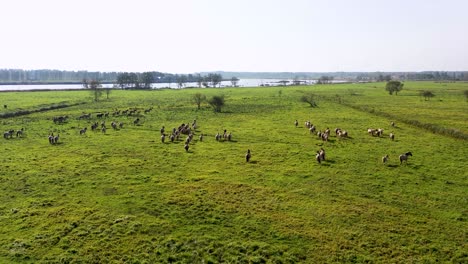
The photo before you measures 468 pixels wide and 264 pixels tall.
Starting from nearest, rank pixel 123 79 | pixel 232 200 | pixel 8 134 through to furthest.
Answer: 1. pixel 232 200
2. pixel 8 134
3. pixel 123 79

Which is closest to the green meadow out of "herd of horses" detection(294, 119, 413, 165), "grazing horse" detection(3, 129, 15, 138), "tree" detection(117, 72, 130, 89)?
"herd of horses" detection(294, 119, 413, 165)

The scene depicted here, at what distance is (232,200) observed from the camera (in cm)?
2316

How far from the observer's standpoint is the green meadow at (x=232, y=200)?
1752 centimetres

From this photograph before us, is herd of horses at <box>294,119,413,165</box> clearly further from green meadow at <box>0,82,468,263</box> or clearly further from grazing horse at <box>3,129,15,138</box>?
grazing horse at <box>3,129,15,138</box>

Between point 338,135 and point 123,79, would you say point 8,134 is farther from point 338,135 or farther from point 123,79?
point 123,79

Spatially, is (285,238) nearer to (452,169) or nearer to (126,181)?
(126,181)

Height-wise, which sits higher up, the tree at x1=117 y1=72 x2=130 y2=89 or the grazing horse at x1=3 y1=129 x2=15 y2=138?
the tree at x1=117 y1=72 x2=130 y2=89

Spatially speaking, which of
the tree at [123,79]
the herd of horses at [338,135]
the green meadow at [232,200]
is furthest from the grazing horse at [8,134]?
the tree at [123,79]

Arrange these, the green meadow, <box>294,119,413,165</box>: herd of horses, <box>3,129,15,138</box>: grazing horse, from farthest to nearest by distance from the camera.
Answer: <box>3,129,15,138</box>: grazing horse < <box>294,119,413,165</box>: herd of horses < the green meadow

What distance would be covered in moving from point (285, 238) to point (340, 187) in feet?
28.5

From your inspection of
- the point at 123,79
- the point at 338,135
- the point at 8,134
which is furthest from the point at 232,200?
the point at 123,79

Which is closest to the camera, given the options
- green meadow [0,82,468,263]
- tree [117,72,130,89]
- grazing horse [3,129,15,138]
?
green meadow [0,82,468,263]

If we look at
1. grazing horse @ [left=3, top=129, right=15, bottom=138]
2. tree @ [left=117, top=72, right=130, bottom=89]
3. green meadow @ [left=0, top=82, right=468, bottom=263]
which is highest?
tree @ [left=117, top=72, right=130, bottom=89]

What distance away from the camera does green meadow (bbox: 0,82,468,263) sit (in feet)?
57.5
